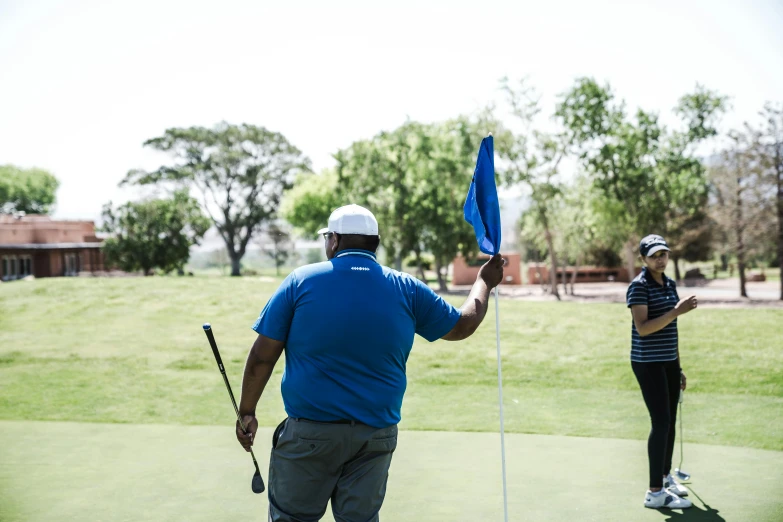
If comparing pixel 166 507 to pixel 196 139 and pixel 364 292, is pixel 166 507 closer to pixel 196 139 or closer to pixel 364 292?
pixel 364 292

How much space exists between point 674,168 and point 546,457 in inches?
1102


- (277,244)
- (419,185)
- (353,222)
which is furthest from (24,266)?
(353,222)

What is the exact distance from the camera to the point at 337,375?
3150 millimetres

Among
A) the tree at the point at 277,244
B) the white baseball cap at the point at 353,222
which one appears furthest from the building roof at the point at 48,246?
the white baseball cap at the point at 353,222

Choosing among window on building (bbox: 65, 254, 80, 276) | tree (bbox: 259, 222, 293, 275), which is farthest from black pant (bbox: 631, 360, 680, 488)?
tree (bbox: 259, 222, 293, 275)

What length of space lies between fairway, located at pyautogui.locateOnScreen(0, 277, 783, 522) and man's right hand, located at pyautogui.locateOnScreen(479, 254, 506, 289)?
1.90 meters

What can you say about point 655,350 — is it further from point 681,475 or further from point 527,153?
point 527,153

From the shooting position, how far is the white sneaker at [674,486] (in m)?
5.38

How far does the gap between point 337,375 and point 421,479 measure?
10.1ft

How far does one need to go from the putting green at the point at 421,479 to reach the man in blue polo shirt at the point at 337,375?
6.00 ft

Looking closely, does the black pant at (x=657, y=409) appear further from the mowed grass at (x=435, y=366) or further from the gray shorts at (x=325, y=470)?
the mowed grass at (x=435, y=366)

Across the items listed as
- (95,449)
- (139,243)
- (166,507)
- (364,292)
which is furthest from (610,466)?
(139,243)

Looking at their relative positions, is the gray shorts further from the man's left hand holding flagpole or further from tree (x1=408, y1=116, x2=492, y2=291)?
tree (x1=408, y1=116, x2=492, y2=291)

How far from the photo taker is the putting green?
5074mm
